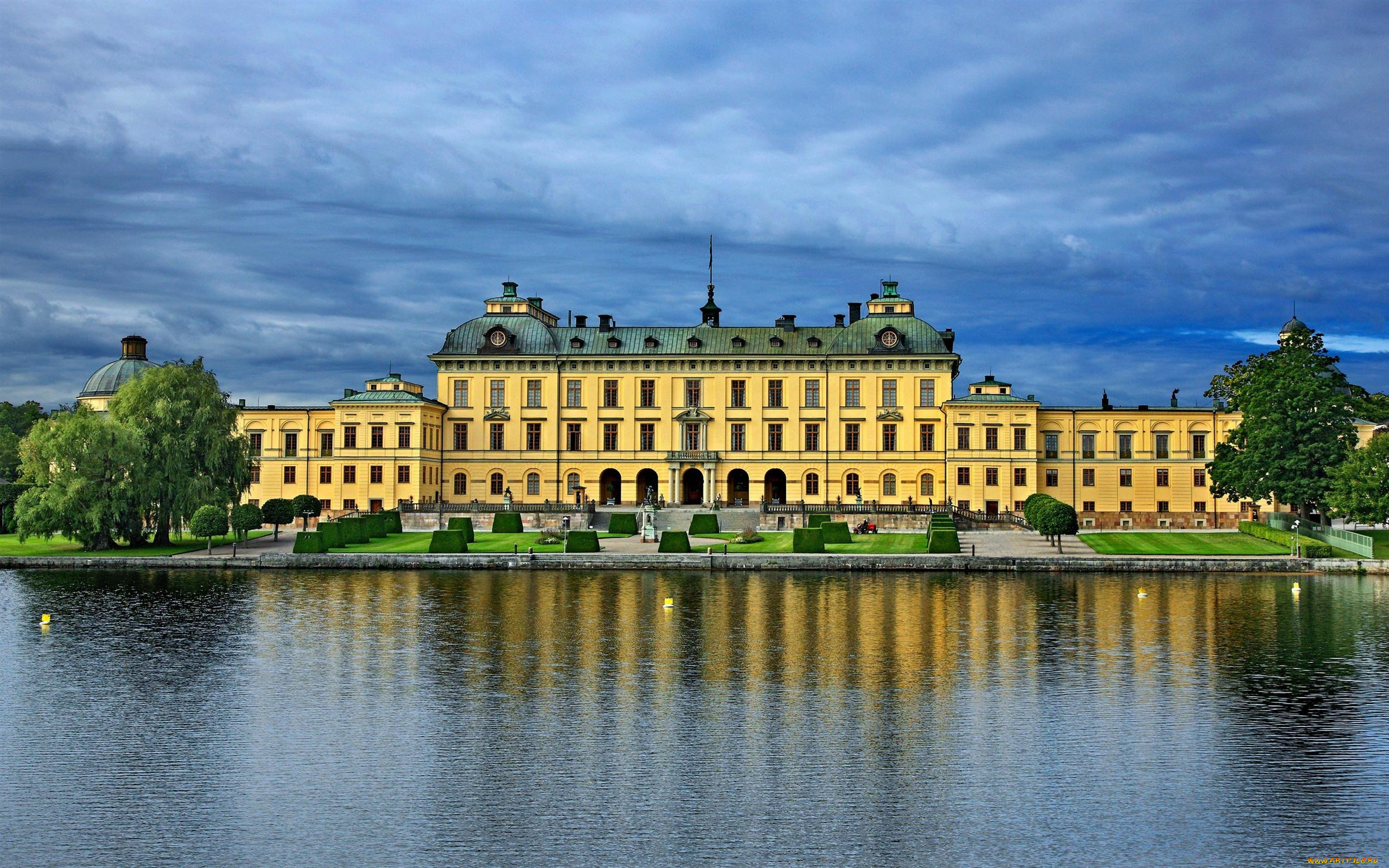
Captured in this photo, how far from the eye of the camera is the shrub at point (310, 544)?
62906mm

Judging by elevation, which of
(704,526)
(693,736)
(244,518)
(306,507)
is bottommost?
(693,736)

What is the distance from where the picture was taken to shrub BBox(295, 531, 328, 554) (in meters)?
62.9

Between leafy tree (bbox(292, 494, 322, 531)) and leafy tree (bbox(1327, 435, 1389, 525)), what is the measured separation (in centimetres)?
6072

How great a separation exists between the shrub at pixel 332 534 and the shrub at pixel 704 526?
20160 mm

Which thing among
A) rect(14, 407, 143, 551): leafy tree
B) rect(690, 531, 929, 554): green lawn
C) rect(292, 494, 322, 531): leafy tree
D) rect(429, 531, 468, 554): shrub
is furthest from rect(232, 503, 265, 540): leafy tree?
A: rect(690, 531, 929, 554): green lawn

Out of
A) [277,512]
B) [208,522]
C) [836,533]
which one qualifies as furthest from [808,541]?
[277,512]

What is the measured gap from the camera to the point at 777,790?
845 inches

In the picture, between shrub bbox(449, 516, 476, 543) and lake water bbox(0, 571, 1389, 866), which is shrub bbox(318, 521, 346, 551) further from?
lake water bbox(0, 571, 1389, 866)

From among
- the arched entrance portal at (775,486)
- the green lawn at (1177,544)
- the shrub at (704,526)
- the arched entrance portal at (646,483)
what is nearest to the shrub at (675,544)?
the shrub at (704,526)

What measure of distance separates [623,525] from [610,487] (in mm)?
17679

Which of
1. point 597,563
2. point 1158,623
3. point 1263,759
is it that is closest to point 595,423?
point 597,563

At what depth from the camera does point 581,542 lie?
209ft

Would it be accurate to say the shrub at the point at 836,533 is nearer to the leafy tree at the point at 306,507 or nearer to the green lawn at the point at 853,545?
the green lawn at the point at 853,545

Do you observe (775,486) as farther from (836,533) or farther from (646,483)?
(836,533)
